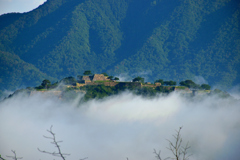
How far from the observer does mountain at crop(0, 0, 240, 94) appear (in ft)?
509

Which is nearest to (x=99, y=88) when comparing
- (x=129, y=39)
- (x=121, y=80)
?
(x=121, y=80)

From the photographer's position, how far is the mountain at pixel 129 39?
155000mm

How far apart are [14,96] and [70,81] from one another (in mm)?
13221

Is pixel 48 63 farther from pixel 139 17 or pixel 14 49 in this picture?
pixel 139 17

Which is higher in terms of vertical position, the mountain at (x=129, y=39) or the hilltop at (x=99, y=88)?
the mountain at (x=129, y=39)

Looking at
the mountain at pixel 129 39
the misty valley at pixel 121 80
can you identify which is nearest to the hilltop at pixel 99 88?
the misty valley at pixel 121 80

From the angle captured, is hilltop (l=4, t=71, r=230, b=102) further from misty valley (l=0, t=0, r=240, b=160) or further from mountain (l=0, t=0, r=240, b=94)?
mountain (l=0, t=0, r=240, b=94)

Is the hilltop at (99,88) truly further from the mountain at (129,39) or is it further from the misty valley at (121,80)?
the mountain at (129,39)

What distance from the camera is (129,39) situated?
580 feet

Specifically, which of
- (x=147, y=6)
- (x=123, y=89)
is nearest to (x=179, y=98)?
(x=123, y=89)

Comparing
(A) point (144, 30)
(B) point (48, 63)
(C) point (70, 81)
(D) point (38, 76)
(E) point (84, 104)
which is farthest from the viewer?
(A) point (144, 30)

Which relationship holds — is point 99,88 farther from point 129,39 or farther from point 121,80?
point 129,39

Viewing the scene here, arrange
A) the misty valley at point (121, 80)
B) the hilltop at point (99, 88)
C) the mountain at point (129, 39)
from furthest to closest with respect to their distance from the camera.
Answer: the mountain at point (129, 39) < the misty valley at point (121, 80) < the hilltop at point (99, 88)

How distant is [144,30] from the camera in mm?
172500
